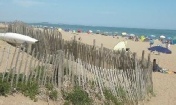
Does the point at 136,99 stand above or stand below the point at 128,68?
below

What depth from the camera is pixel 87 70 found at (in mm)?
9711

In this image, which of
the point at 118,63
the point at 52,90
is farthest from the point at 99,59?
the point at 52,90

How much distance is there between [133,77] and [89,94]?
204 cm

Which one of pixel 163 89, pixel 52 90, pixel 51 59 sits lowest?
pixel 163 89

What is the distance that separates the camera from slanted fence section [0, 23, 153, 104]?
9094mm

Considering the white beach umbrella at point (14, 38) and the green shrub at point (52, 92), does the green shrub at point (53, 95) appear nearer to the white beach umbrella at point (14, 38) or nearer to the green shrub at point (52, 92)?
the green shrub at point (52, 92)

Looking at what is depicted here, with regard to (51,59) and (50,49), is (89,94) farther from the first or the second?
(50,49)

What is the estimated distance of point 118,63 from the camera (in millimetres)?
11609

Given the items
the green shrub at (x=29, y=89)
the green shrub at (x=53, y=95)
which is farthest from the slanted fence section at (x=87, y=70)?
the green shrub at (x=53, y=95)

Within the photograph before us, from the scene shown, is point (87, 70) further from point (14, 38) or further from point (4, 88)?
point (14, 38)

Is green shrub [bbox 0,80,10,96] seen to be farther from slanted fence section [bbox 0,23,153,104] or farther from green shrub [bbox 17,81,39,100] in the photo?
green shrub [bbox 17,81,39,100]

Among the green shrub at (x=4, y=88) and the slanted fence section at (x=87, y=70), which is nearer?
the green shrub at (x=4, y=88)

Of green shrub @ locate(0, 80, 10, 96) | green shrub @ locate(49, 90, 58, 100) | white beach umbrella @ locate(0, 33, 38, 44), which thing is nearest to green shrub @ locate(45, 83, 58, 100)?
green shrub @ locate(49, 90, 58, 100)

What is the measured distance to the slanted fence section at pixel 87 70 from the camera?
29.8 ft
